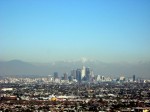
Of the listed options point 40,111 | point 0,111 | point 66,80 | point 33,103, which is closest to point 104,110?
point 40,111

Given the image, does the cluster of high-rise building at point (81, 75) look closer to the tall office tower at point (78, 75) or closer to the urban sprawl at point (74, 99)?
the tall office tower at point (78, 75)

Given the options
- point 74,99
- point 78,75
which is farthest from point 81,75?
point 74,99

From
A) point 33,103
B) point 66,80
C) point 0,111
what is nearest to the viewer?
point 0,111

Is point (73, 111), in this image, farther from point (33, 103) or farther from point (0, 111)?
point (33, 103)

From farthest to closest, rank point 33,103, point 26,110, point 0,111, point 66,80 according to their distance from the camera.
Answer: point 66,80, point 33,103, point 26,110, point 0,111

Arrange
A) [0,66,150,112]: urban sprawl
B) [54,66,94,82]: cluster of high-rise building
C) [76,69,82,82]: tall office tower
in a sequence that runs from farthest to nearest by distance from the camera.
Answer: [76,69,82,82]: tall office tower, [54,66,94,82]: cluster of high-rise building, [0,66,150,112]: urban sprawl

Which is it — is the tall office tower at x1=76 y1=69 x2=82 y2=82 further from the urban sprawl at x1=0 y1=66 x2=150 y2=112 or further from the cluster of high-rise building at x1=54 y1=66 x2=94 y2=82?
A: the urban sprawl at x1=0 y1=66 x2=150 y2=112

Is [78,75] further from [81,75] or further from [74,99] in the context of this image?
[74,99]

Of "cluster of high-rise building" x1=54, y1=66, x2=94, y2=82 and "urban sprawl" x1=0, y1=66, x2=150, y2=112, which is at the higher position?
"cluster of high-rise building" x1=54, y1=66, x2=94, y2=82

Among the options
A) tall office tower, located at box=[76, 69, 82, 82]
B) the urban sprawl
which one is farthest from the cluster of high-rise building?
the urban sprawl

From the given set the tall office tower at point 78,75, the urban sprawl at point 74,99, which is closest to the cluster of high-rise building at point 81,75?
the tall office tower at point 78,75

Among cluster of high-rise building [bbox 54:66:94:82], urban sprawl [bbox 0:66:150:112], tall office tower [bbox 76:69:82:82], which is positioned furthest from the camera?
tall office tower [bbox 76:69:82:82]
